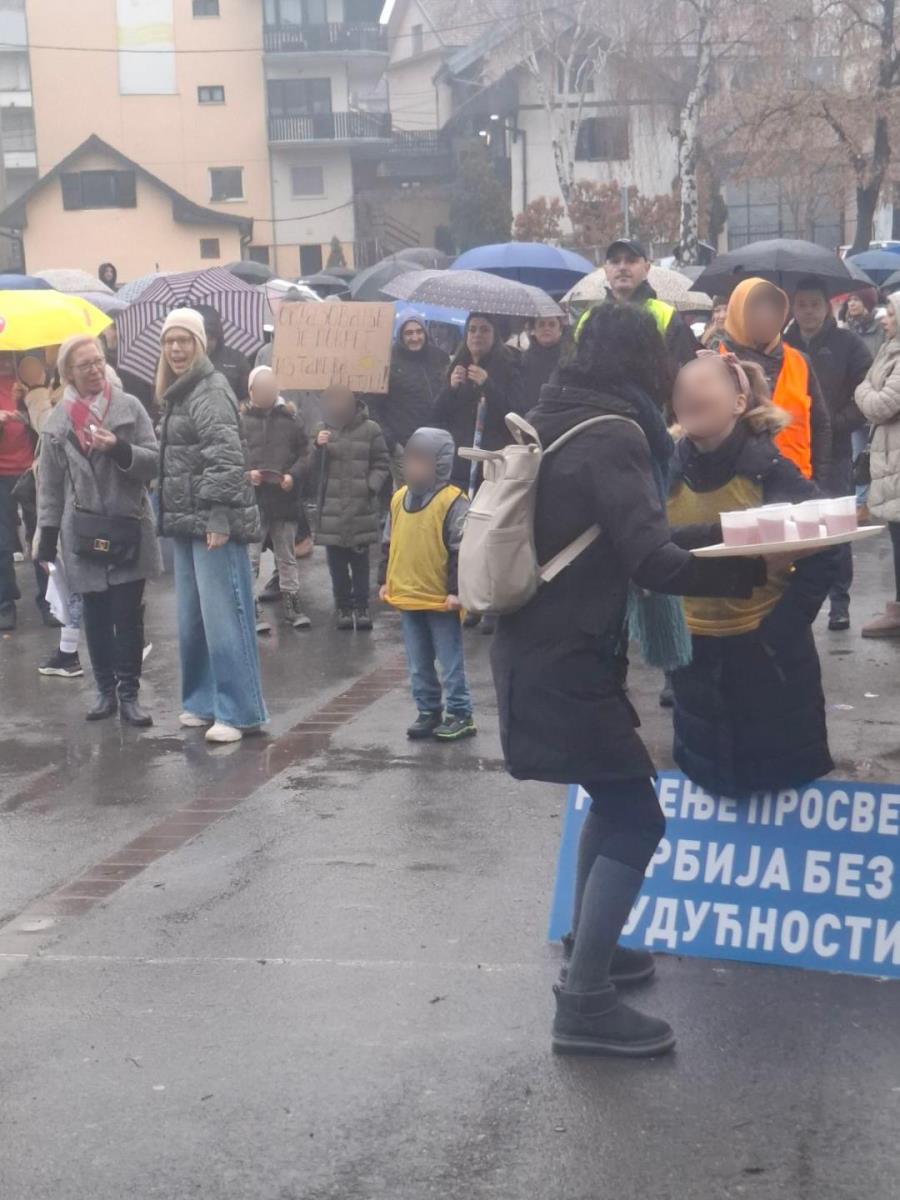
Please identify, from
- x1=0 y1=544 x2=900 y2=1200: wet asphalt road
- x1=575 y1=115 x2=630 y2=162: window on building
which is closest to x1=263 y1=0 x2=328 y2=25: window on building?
x1=575 y1=115 x2=630 y2=162: window on building

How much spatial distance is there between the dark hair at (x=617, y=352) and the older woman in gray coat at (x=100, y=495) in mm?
4416

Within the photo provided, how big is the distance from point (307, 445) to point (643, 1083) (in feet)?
25.9

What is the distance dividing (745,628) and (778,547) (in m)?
0.72

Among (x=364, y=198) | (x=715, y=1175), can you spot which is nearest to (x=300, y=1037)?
(x=715, y=1175)

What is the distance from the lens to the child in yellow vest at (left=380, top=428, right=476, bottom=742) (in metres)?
8.07

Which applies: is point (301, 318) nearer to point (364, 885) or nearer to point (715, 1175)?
point (364, 885)

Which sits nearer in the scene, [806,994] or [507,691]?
[507,691]

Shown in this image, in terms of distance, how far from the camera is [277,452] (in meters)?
11.6

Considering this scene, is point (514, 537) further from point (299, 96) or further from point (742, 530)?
point (299, 96)

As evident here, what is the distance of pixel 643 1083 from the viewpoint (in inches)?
169

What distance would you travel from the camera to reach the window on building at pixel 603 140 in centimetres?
5381

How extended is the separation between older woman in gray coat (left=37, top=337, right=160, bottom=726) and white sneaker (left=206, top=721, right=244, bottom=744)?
0.61 m

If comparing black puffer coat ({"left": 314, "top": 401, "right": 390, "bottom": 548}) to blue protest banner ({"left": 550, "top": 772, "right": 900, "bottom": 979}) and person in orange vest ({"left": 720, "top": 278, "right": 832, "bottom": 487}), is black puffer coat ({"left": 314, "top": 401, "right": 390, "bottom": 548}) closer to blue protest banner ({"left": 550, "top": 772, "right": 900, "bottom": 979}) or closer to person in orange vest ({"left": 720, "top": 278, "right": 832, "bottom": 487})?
person in orange vest ({"left": 720, "top": 278, "right": 832, "bottom": 487})

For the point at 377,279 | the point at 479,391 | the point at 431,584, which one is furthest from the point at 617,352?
the point at 377,279
